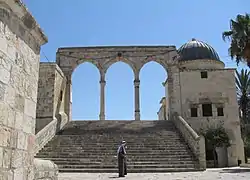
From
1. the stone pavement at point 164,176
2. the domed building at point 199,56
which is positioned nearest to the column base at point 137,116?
the domed building at point 199,56

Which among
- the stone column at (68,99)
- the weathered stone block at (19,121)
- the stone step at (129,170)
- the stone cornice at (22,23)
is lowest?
the stone step at (129,170)

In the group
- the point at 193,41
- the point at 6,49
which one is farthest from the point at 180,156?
the point at 193,41

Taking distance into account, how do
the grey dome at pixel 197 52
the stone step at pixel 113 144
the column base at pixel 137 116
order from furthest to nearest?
the grey dome at pixel 197 52 → the column base at pixel 137 116 → the stone step at pixel 113 144

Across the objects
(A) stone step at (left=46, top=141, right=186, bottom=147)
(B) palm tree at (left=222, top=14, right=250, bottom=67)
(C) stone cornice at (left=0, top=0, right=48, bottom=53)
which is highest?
(B) palm tree at (left=222, top=14, right=250, bottom=67)

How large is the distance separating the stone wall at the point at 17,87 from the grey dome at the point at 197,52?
25.6m

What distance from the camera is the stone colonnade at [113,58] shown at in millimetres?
26578

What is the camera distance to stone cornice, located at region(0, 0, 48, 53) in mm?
3650

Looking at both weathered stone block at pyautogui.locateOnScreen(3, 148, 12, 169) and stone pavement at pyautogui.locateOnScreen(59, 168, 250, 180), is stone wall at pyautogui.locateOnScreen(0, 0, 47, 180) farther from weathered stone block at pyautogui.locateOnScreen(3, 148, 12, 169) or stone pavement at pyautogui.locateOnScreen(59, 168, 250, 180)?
stone pavement at pyautogui.locateOnScreen(59, 168, 250, 180)

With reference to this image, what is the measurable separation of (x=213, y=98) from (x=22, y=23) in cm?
2168

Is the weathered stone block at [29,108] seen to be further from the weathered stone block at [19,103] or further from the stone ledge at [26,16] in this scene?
the stone ledge at [26,16]

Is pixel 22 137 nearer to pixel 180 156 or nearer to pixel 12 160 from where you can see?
pixel 12 160

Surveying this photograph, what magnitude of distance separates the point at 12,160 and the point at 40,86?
18150 millimetres

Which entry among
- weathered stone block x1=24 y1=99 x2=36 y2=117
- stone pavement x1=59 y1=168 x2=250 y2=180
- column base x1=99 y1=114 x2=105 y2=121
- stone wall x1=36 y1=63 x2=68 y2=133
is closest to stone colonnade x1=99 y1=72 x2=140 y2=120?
column base x1=99 y1=114 x2=105 y2=121

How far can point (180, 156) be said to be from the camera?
52.8 feet
